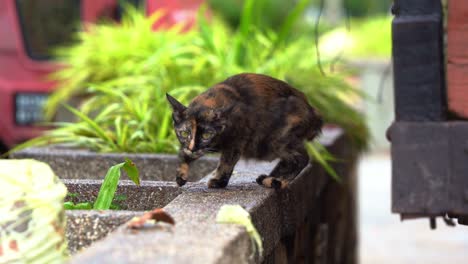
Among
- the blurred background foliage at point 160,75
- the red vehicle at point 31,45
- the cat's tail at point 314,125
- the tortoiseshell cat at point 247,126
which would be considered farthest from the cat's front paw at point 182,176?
the red vehicle at point 31,45

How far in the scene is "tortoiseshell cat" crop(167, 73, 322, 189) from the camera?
4.27 meters

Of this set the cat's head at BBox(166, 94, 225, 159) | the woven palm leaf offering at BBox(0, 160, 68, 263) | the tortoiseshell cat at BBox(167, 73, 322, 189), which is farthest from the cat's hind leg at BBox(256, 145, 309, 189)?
the woven palm leaf offering at BBox(0, 160, 68, 263)

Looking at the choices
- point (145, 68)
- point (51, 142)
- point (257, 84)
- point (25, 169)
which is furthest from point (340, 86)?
point (25, 169)

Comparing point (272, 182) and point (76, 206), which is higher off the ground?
point (76, 206)

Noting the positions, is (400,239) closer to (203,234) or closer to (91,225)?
(91,225)

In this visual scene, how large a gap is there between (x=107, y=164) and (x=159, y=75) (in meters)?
1.37

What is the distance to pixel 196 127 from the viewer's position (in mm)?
4227

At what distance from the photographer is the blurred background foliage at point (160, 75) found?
233 inches

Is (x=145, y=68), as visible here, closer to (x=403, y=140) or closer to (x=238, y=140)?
(x=238, y=140)

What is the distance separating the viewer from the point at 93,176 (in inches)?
217

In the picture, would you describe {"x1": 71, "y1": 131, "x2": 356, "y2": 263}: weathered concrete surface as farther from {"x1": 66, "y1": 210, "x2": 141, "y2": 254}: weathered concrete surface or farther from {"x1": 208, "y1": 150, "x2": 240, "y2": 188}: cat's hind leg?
{"x1": 66, "y1": 210, "x2": 141, "y2": 254}: weathered concrete surface

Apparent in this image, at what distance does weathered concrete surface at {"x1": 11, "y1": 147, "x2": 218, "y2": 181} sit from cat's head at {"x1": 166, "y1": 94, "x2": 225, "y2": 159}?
1.10m

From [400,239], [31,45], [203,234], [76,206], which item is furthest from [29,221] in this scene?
[400,239]

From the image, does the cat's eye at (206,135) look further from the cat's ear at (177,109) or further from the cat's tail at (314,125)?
the cat's tail at (314,125)
